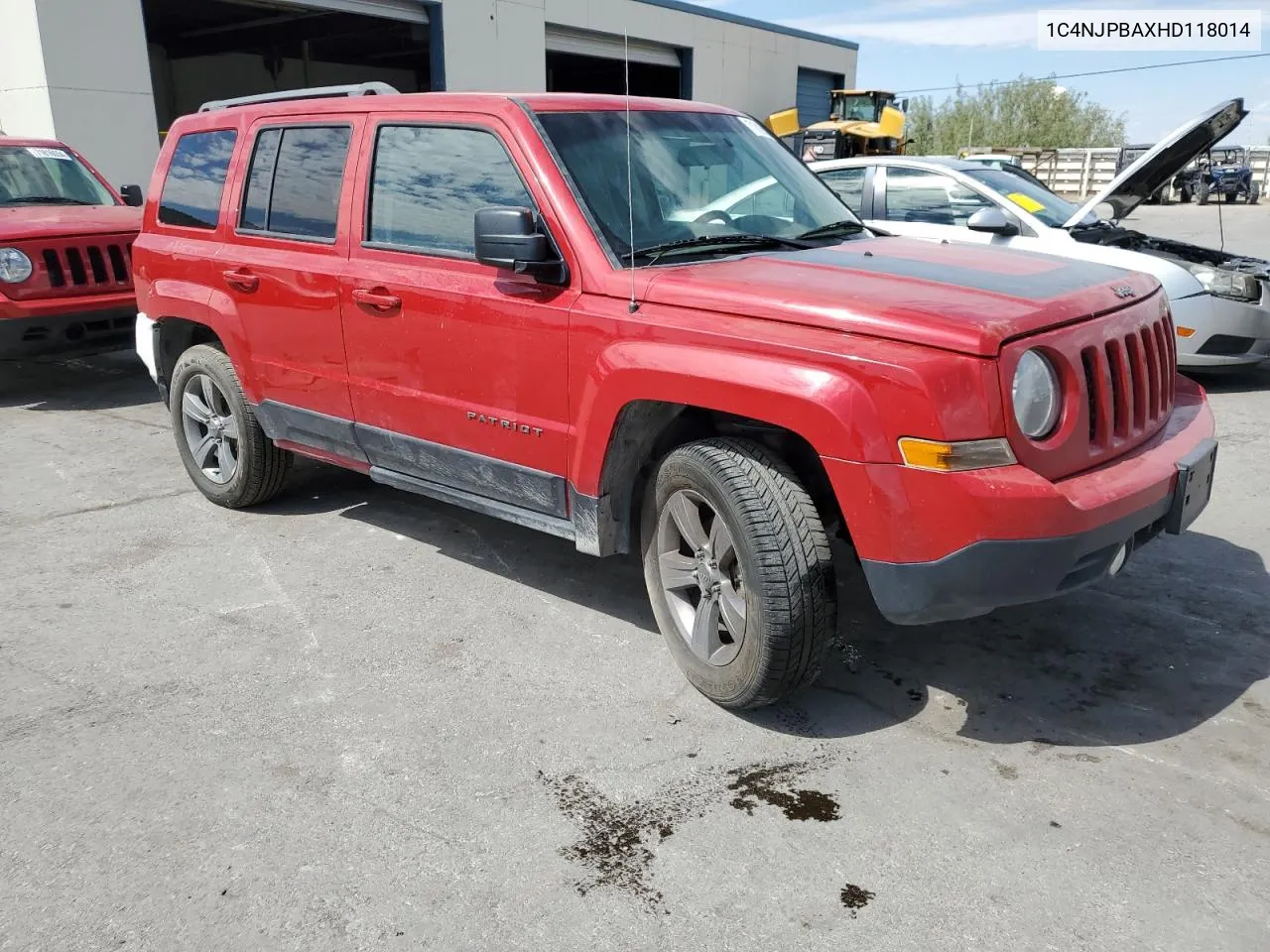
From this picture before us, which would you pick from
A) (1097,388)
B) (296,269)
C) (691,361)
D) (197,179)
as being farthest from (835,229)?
(197,179)

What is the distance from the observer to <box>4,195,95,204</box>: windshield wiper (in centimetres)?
880

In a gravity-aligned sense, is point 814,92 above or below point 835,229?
above

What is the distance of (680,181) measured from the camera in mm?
3992

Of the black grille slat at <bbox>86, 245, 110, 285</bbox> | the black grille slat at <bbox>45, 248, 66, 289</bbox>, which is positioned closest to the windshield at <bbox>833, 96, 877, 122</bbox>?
the black grille slat at <bbox>86, 245, 110, 285</bbox>

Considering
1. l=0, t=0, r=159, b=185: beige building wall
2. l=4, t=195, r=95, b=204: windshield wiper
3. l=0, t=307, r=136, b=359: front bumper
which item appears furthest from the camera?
l=0, t=0, r=159, b=185: beige building wall

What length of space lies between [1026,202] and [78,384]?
813 cm

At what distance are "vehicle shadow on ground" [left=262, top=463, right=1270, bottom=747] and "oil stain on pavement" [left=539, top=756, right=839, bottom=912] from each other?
32 centimetres

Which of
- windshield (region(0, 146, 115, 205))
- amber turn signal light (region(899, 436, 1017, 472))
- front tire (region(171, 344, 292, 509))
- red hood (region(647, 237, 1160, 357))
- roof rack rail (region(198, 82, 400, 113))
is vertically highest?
roof rack rail (region(198, 82, 400, 113))

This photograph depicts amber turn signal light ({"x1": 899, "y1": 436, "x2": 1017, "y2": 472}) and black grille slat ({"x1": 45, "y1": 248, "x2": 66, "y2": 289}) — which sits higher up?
black grille slat ({"x1": 45, "y1": 248, "x2": 66, "y2": 289})

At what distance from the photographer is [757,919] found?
99.4 inches

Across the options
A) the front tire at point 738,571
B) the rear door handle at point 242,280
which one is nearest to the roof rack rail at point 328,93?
the rear door handle at point 242,280

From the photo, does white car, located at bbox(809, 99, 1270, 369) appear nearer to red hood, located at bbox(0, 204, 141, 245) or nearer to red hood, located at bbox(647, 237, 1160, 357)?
red hood, located at bbox(647, 237, 1160, 357)

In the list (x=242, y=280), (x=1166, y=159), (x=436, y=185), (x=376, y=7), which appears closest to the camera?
(x=436, y=185)

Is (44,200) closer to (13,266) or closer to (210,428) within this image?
(13,266)
